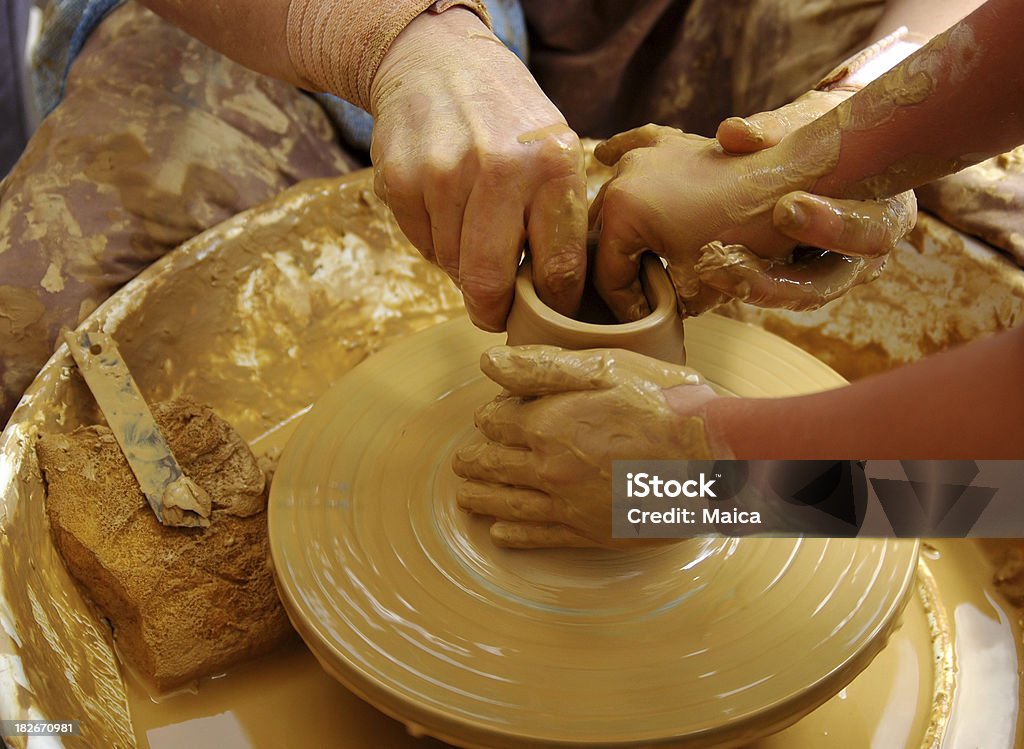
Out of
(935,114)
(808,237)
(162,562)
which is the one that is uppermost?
(935,114)

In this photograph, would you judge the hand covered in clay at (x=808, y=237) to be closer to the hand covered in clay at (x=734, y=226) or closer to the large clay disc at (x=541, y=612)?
the hand covered in clay at (x=734, y=226)

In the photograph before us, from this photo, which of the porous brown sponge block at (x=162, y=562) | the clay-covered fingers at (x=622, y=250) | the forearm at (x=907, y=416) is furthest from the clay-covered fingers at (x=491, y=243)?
the porous brown sponge block at (x=162, y=562)

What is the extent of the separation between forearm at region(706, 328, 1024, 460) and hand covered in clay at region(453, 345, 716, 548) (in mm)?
64

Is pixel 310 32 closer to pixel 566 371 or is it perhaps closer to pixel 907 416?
pixel 566 371

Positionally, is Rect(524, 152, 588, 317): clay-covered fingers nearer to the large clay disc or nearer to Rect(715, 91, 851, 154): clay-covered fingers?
Rect(715, 91, 851, 154): clay-covered fingers

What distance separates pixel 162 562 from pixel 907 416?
3.72 ft

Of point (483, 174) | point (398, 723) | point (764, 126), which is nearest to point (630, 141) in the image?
point (764, 126)

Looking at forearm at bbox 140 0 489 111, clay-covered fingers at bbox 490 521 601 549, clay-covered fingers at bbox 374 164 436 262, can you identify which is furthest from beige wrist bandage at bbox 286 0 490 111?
clay-covered fingers at bbox 490 521 601 549

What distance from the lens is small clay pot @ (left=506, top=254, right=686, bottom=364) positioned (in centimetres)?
120

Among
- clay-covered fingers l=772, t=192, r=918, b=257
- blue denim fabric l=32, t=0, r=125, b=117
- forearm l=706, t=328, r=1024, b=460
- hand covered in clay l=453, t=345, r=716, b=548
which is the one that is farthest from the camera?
blue denim fabric l=32, t=0, r=125, b=117

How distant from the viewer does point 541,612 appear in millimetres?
1257

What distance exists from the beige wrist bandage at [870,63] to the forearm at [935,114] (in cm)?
38

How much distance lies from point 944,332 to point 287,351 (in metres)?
1.44

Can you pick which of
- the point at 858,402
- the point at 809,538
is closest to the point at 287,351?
the point at 809,538
